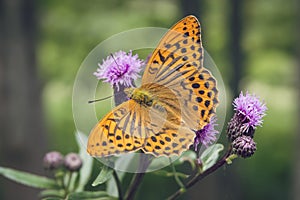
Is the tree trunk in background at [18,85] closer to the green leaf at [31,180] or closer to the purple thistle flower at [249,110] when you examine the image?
the green leaf at [31,180]

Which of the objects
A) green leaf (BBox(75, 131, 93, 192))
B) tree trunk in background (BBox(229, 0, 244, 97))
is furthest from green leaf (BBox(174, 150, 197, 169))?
tree trunk in background (BBox(229, 0, 244, 97))

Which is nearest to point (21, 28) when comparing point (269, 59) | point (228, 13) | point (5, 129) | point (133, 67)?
point (5, 129)

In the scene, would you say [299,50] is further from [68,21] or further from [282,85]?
[68,21]

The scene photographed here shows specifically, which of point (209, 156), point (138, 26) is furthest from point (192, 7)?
point (209, 156)

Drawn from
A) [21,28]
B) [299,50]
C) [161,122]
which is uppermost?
[299,50]

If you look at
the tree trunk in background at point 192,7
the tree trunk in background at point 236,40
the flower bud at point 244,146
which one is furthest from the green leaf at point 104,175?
the tree trunk in background at point 236,40

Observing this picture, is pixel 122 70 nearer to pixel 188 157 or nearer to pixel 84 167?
pixel 188 157

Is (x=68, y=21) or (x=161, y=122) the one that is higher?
(x=68, y=21)
